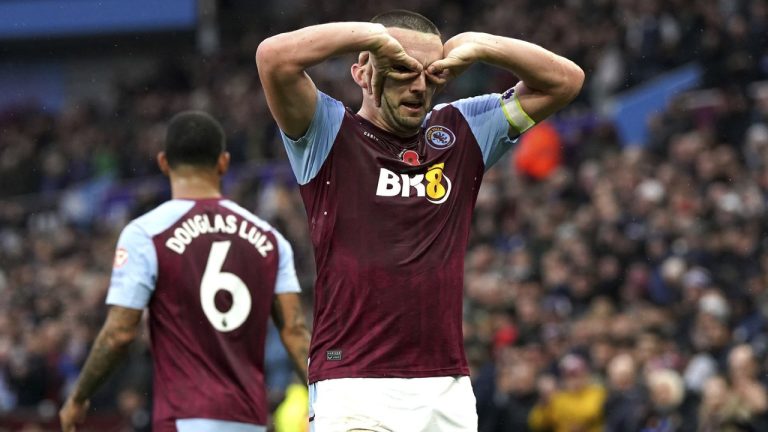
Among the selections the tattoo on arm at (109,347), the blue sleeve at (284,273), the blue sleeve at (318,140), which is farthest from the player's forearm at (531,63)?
the tattoo on arm at (109,347)

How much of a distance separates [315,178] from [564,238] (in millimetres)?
9141

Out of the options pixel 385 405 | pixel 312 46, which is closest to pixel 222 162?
pixel 312 46

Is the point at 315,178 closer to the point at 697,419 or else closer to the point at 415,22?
the point at 415,22

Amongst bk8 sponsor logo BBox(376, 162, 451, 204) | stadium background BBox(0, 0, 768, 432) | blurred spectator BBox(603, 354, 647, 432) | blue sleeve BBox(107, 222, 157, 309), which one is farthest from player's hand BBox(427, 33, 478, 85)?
blurred spectator BBox(603, 354, 647, 432)

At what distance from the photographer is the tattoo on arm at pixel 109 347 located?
631cm

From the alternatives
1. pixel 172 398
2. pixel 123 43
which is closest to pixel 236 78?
pixel 123 43

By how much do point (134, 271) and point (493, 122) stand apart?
6.24 ft

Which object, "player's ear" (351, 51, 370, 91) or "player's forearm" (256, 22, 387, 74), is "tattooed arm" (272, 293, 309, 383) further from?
"player's forearm" (256, 22, 387, 74)

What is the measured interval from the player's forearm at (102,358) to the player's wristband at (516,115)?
2073 millimetres

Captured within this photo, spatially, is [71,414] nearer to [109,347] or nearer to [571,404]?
[109,347]

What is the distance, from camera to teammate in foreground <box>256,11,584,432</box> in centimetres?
497

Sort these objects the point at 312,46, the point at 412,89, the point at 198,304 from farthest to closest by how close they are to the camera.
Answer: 1. the point at 198,304
2. the point at 412,89
3. the point at 312,46

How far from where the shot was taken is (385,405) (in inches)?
195

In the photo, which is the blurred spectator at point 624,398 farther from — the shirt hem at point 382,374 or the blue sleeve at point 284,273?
the shirt hem at point 382,374
